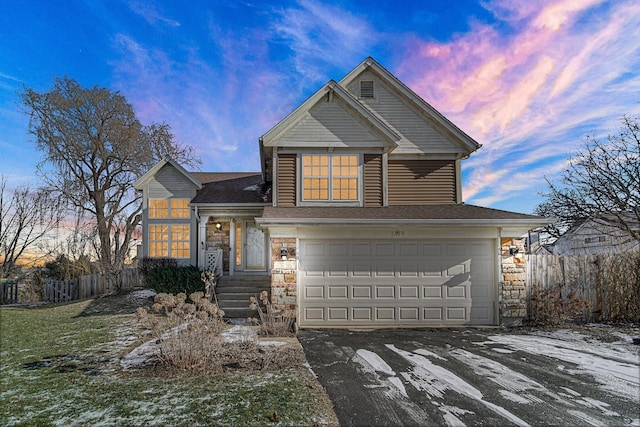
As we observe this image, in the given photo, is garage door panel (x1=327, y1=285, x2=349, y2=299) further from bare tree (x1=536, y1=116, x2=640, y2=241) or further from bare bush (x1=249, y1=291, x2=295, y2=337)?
bare tree (x1=536, y1=116, x2=640, y2=241)

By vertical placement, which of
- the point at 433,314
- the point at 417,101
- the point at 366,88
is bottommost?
the point at 433,314

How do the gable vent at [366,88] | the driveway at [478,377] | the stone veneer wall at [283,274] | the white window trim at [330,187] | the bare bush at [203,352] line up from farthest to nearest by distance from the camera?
the gable vent at [366,88] < the white window trim at [330,187] < the stone veneer wall at [283,274] < the bare bush at [203,352] < the driveway at [478,377]

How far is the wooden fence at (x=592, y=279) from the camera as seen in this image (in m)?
9.20

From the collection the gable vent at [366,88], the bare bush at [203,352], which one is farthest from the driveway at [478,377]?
the gable vent at [366,88]

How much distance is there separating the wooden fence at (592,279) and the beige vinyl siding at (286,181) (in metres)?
6.99

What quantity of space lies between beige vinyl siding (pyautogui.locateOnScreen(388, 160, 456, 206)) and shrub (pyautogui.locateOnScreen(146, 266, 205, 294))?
7.15m

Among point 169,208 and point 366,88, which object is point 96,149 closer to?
point 169,208

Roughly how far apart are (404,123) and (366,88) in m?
1.88

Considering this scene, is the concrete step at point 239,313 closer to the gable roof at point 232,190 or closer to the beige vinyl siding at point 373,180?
the gable roof at point 232,190

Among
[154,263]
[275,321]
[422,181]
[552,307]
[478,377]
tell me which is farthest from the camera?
[154,263]

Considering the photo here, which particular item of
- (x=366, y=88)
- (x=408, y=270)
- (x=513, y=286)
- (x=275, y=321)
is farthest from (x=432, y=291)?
(x=366, y=88)

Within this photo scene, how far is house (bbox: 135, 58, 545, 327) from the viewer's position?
8.95 meters

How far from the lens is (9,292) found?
14.5 m

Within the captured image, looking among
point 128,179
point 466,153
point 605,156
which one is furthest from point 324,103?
point 128,179
